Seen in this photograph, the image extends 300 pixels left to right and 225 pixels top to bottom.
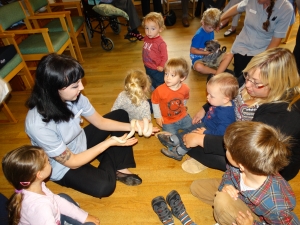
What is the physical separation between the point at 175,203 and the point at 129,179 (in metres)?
0.43

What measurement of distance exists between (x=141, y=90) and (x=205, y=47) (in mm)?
1509

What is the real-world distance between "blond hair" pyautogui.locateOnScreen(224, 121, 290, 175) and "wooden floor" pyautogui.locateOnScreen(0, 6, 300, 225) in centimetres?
80

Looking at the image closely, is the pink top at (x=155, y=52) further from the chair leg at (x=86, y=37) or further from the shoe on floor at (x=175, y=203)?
the chair leg at (x=86, y=37)

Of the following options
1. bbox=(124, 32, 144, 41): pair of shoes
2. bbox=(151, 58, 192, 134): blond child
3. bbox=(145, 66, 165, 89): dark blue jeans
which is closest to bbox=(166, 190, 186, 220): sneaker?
bbox=(151, 58, 192, 134): blond child

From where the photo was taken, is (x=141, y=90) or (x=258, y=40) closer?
(x=141, y=90)

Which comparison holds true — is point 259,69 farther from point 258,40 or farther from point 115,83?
point 115,83

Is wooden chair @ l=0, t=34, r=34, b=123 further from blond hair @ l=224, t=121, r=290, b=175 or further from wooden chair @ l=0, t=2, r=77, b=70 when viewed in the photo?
blond hair @ l=224, t=121, r=290, b=175

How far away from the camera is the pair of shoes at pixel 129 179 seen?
1863 mm

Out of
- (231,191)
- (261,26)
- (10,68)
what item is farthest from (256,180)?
(10,68)

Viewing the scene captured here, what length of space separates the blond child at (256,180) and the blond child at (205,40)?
71.6 inches

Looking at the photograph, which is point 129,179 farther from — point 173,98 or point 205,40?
point 205,40

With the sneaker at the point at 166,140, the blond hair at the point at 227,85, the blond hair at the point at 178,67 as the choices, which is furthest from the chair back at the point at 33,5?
the blond hair at the point at 227,85

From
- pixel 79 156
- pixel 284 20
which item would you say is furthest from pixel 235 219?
pixel 284 20

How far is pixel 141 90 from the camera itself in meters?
1.97
